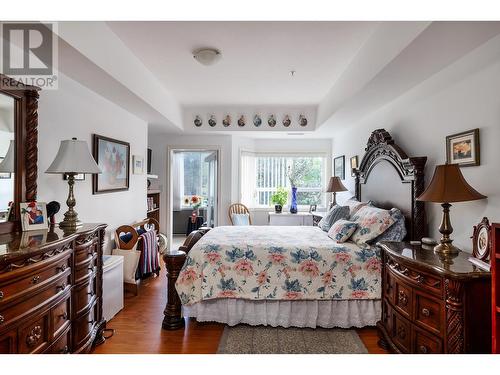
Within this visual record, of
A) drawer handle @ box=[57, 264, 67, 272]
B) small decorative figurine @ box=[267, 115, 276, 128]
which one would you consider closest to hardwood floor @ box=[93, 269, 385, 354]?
drawer handle @ box=[57, 264, 67, 272]

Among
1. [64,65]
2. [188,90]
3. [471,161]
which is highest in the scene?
[188,90]

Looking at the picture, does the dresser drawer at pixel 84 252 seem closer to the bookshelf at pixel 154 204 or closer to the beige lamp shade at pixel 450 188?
the beige lamp shade at pixel 450 188

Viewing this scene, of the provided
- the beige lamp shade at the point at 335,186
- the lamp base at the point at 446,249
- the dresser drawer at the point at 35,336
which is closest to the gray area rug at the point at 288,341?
the lamp base at the point at 446,249

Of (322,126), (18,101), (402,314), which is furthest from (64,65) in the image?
(322,126)

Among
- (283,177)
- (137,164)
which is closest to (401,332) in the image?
(137,164)

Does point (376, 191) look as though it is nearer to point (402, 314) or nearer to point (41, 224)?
point (402, 314)

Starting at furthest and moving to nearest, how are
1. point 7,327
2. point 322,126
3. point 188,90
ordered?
point 322,126, point 188,90, point 7,327

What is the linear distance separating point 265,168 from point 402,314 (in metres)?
4.37

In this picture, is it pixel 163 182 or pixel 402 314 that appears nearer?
pixel 402 314

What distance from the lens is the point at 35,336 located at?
1598 mm

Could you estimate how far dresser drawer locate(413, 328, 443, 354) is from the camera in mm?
1735

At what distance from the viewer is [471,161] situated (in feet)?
7.01

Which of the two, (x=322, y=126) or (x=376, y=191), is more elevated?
(x=322, y=126)

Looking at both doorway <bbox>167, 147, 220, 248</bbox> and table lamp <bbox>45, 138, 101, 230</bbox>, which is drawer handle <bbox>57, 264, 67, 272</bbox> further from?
doorway <bbox>167, 147, 220, 248</bbox>
